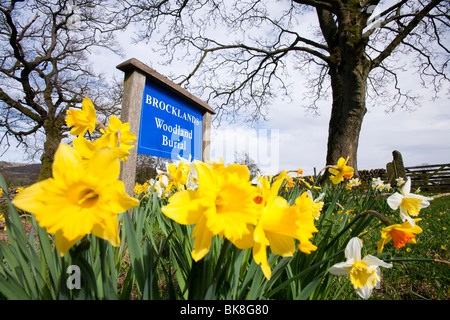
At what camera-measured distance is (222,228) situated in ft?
1.66

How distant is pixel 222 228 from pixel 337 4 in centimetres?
774

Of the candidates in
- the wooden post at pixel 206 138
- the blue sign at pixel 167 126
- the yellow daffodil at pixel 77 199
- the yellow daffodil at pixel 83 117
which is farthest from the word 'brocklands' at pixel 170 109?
the yellow daffodil at pixel 77 199

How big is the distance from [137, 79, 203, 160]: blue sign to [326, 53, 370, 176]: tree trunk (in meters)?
3.91

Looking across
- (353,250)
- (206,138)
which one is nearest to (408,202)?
(353,250)

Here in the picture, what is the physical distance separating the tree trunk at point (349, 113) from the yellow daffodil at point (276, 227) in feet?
18.7

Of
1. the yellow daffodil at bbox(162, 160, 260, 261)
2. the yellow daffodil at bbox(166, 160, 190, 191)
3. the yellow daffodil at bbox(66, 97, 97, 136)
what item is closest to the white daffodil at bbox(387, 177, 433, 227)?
the yellow daffodil at bbox(162, 160, 260, 261)

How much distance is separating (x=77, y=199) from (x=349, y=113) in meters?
6.49

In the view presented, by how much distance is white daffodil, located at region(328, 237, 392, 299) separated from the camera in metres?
0.76

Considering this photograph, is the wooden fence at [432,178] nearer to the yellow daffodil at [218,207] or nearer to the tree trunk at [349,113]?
the tree trunk at [349,113]

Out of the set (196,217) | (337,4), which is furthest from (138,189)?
(337,4)

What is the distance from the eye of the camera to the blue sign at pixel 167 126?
2512 millimetres

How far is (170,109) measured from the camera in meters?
2.91

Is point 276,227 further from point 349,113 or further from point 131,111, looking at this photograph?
point 349,113
